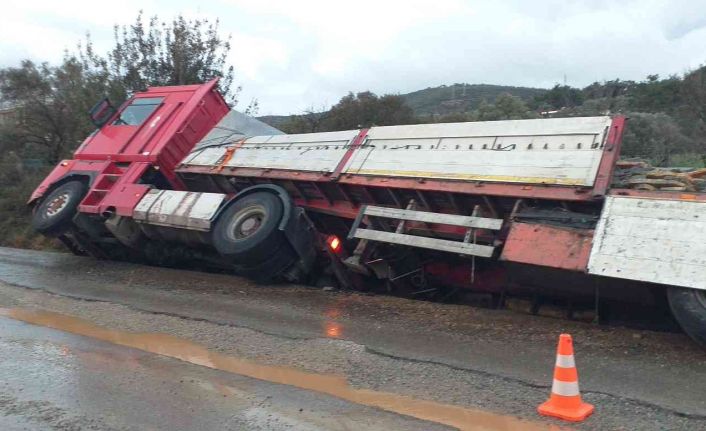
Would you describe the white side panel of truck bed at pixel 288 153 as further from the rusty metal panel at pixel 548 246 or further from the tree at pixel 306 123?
the tree at pixel 306 123

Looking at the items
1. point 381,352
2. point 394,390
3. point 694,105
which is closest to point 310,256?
point 381,352

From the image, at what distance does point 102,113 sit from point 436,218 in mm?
7247

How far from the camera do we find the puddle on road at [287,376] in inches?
176


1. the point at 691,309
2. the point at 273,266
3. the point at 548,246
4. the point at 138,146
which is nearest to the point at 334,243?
the point at 273,266

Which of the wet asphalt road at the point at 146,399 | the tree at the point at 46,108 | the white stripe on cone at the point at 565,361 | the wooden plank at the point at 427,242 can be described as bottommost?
the wet asphalt road at the point at 146,399

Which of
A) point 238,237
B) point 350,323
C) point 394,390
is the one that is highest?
point 238,237

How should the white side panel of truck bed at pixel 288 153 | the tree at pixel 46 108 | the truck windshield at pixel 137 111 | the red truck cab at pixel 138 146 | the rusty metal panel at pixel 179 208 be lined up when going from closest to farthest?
the white side panel of truck bed at pixel 288 153
the rusty metal panel at pixel 179 208
the red truck cab at pixel 138 146
the truck windshield at pixel 137 111
the tree at pixel 46 108

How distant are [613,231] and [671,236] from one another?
49cm

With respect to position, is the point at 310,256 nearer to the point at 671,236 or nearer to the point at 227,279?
the point at 227,279

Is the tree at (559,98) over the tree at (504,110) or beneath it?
over

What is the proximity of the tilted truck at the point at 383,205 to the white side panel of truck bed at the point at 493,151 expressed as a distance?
0.02 metres

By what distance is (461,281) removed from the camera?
846 cm

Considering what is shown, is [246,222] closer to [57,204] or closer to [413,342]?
[413,342]

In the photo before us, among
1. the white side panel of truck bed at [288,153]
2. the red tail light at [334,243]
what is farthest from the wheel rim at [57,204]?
the red tail light at [334,243]
